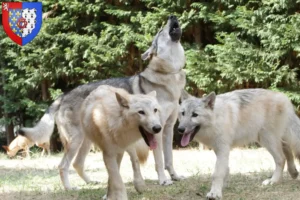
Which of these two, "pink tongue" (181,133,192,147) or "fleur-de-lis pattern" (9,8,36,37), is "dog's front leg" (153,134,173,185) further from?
"fleur-de-lis pattern" (9,8,36,37)

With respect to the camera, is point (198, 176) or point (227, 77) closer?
point (198, 176)

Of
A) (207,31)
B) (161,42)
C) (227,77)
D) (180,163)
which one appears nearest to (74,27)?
(207,31)

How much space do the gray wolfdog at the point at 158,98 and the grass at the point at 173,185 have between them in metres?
0.29

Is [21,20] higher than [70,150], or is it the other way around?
[21,20]

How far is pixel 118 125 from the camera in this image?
499cm

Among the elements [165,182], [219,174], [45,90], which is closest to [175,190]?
[165,182]

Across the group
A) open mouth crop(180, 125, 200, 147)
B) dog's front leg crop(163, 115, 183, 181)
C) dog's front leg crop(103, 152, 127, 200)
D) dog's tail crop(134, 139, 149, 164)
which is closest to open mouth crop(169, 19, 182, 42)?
dog's front leg crop(163, 115, 183, 181)

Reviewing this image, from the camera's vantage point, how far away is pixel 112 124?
5.03 meters

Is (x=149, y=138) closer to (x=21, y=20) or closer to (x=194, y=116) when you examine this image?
(x=194, y=116)

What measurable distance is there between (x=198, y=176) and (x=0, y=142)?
11372 millimetres

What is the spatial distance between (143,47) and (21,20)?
2.84 metres

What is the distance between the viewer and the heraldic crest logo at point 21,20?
499 inches

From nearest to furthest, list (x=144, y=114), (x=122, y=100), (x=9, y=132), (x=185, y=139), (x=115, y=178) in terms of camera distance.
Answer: (x=144, y=114)
(x=122, y=100)
(x=115, y=178)
(x=185, y=139)
(x=9, y=132)

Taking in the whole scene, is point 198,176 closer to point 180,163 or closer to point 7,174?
point 180,163
